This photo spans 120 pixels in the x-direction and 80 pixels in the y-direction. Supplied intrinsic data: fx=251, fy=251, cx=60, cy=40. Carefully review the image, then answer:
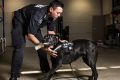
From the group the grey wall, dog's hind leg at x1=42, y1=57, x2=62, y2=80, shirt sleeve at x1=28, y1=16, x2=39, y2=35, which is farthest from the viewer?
the grey wall

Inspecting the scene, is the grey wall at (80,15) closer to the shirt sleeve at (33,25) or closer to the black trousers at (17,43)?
the black trousers at (17,43)

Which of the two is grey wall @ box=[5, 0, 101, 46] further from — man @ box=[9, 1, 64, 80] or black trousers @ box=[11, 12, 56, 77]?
black trousers @ box=[11, 12, 56, 77]

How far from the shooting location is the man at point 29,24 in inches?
105

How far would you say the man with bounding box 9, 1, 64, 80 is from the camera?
8.77 feet

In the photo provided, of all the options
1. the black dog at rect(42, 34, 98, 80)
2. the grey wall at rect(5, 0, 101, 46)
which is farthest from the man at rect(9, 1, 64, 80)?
the grey wall at rect(5, 0, 101, 46)

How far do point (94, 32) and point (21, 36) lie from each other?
11210 millimetres

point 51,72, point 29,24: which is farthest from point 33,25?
point 51,72

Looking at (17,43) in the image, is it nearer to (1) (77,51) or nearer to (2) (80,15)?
(1) (77,51)

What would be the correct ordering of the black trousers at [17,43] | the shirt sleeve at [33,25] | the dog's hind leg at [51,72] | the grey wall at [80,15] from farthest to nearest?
→ 1. the grey wall at [80,15]
2. the black trousers at [17,43]
3. the dog's hind leg at [51,72]
4. the shirt sleeve at [33,25]

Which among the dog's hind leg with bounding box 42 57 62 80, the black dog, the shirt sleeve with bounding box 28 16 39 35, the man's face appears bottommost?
the dog's hind leg with bounding box 42 57 62 80

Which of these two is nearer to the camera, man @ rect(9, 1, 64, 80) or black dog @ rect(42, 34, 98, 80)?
man @ rect(9, 1, 64, 80)

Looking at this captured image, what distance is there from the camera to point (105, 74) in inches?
152

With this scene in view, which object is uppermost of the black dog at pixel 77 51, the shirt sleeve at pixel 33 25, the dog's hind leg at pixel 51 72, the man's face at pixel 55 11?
the man's face at pixel 55 11

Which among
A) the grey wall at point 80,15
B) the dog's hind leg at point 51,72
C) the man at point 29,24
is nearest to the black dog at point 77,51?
the dog's hind leg at point 51,72
